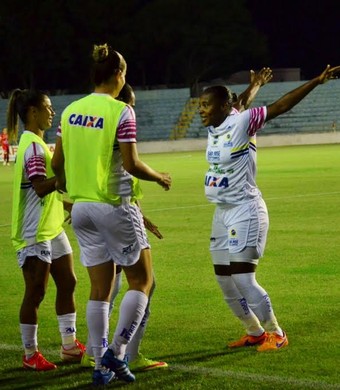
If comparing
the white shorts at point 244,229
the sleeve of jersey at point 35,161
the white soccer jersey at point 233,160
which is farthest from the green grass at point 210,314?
the sleeve of jersey at point 35,161

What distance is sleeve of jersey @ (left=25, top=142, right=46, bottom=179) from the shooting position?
7355 millimetres

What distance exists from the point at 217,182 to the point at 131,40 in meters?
72.9

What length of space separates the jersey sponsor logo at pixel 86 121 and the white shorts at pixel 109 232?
0.50 meters

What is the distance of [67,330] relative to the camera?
7789 millimetres

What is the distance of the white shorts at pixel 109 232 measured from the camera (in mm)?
6734

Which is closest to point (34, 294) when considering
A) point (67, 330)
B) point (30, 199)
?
point (67, 330)

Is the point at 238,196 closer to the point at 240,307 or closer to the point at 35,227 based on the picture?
→ the point at 240,307

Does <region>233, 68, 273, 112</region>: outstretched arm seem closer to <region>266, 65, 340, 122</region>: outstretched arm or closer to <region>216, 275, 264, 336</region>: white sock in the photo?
<region>266, 65, 340, 122</region>: outstretched arm

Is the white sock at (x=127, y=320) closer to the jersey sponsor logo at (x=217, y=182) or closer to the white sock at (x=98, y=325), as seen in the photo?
the white sock at (x=98, y=325)

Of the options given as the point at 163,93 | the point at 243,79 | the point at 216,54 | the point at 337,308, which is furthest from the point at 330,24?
the point at 337,308

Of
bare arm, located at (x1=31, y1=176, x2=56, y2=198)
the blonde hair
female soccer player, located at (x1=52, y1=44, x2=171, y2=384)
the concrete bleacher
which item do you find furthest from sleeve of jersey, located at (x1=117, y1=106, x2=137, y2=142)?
the concrete bleacher

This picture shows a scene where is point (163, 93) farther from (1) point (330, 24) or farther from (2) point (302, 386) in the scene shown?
(2) point (302, 386)

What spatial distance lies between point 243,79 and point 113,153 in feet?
282

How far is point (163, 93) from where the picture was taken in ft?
228
